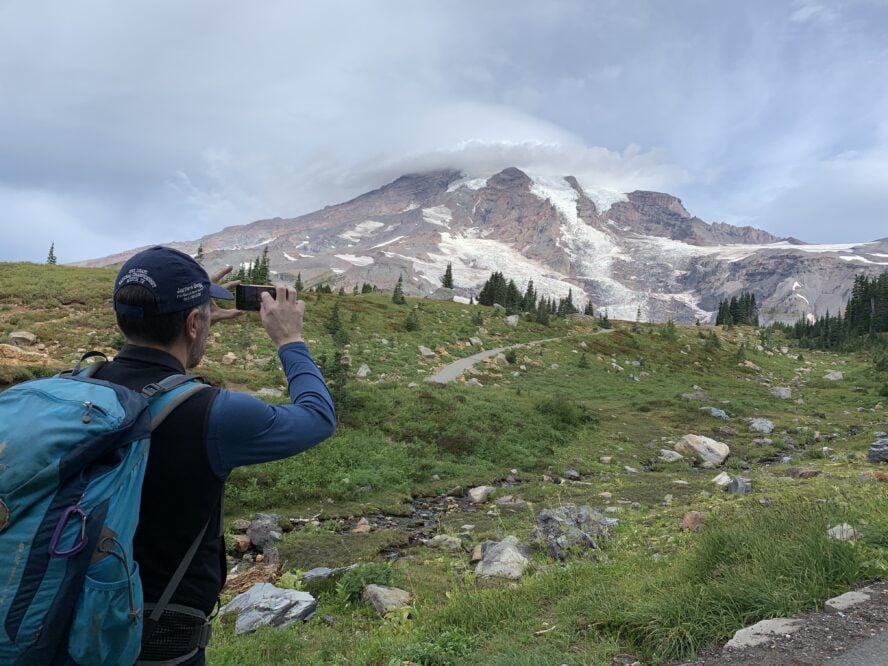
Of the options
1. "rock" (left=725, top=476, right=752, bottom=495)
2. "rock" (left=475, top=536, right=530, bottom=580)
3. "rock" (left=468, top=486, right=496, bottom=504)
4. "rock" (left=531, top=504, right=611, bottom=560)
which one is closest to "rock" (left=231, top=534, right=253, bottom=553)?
"rock" (left=475, top=536, right=530, bottom=580)

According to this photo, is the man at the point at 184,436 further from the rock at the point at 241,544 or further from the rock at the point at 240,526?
the rock at the point at 240,526

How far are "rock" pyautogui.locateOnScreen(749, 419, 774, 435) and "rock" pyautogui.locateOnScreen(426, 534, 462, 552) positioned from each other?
17468 mm

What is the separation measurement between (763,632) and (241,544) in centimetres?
841

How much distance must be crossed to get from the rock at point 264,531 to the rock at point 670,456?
42.9 ft

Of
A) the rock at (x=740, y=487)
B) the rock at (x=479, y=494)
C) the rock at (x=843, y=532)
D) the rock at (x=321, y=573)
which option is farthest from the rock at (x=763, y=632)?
the rock at (x=479, y=494)

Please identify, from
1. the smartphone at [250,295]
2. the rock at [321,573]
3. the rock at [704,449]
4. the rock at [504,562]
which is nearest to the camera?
the smartphone at [250,295]

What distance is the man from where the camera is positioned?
233 cm

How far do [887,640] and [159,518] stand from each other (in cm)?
472

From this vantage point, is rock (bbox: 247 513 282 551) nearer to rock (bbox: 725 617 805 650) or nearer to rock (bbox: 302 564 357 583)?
rock (bbox: 302 564 357 583)

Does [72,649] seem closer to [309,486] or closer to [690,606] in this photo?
[690,606]

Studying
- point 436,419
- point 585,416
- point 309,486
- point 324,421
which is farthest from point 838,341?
point 324,421

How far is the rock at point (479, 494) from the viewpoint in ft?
42.5

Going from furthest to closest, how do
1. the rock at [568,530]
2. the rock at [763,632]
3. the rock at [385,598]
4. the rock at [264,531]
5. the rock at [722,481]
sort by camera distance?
the rock at [722,481]
the rock at [264,531]
the rock at [568,530]
the rock at [385,598]
the rock at [763,632]

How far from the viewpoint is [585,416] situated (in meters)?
21.0
